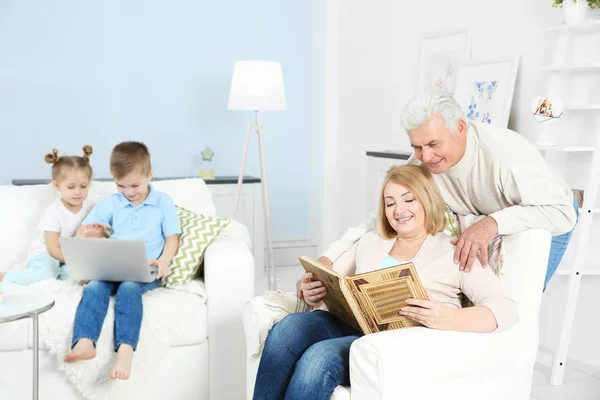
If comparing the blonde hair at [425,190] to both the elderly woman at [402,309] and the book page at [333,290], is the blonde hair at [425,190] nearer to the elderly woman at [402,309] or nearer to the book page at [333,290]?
the elderly woman at [402,309]

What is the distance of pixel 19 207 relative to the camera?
3.21m

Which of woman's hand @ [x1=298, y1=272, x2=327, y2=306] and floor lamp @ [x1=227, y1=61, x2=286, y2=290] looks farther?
floor lamp @ [x1=227, y1=61, x2=286, y2=290]

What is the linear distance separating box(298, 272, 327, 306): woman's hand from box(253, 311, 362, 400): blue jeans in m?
0.05

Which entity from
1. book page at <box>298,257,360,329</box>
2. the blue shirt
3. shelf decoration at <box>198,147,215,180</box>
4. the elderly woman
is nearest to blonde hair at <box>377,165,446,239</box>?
the elderly woman

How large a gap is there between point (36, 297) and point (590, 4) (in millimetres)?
2423

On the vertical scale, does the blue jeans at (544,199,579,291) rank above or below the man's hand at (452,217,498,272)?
below

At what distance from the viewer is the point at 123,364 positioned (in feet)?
8.32

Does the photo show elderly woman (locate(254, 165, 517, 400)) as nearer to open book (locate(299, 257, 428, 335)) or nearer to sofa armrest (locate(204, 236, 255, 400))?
open book (locate(299, 257, 428, 335))

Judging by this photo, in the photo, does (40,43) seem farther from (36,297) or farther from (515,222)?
(515,222)

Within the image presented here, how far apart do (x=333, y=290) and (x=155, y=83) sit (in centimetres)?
331

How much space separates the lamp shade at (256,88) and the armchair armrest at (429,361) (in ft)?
8.76

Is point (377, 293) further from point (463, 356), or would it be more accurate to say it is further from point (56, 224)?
point (56, 224)

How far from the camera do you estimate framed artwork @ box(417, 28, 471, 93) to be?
4.04 m

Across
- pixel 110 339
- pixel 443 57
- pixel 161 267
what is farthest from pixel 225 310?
pixel 443 57
